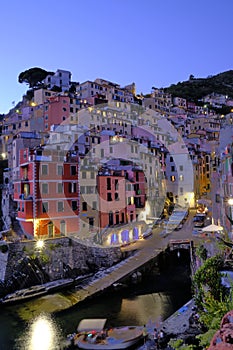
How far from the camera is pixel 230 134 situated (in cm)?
3578

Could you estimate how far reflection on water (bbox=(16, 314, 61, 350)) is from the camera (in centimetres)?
1802

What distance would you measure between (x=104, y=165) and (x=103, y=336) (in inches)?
986

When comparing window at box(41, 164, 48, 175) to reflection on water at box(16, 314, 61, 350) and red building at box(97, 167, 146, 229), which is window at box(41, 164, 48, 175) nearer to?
red building at box(97, 167, 146, 229)

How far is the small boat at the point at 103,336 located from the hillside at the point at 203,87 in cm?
10605

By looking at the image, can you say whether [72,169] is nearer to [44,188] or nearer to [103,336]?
[44,188]

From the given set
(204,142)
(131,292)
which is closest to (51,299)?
(131,292)

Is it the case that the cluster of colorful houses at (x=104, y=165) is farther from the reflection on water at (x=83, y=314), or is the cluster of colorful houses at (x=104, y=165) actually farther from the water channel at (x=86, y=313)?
the reflection on water at (x=83, y=314)

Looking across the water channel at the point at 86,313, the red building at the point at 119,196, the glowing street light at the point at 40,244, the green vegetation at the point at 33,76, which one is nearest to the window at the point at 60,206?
the red building at the point at 119,196

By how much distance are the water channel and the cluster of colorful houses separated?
8448 millimetres

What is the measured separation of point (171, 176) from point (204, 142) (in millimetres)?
15620

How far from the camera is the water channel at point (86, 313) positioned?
62.0 ft

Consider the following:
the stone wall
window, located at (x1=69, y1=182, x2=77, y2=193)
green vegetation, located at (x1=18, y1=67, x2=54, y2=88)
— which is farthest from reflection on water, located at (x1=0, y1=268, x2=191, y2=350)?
green vegetation, located at (x1=18, y1=67, x2=54, y2=88)

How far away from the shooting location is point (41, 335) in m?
19.3

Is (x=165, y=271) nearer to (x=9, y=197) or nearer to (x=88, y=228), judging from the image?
(x=88, y=228)
